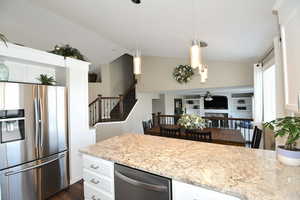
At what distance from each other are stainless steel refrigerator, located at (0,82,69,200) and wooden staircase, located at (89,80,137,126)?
2.40m

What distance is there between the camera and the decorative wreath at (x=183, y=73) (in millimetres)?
4961

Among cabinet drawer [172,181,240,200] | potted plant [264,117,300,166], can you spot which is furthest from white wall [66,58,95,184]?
potted plant [264,117,300,166]

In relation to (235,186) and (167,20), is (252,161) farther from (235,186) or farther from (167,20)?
(167,20)

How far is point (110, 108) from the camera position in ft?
20.7

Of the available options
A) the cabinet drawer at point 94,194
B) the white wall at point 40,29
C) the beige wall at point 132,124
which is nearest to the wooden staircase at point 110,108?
the beige wall at point 132,124

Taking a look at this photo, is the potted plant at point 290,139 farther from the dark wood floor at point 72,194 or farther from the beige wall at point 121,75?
the beige wall at point 121,75

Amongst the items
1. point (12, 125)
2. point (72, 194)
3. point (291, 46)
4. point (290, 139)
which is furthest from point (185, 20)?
point (72, 194)

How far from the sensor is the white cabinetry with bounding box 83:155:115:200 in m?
1.49

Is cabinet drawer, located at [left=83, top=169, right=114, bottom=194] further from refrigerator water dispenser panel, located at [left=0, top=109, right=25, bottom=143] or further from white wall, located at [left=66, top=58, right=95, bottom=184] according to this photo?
white wall, located at [left=66, top=58, right=95, bottom=184]

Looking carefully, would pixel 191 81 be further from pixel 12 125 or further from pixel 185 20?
pixel 12 125

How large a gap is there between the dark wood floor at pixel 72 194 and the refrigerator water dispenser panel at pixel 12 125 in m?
1.11

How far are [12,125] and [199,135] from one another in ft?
9.68

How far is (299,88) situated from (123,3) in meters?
2.55

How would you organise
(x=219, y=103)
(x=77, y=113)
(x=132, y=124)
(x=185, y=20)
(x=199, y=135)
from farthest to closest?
(x=219, y=103) → (x=132, y=124) → (x=199, y=135) → (x=77, y=113) → (x=185, y=20)
